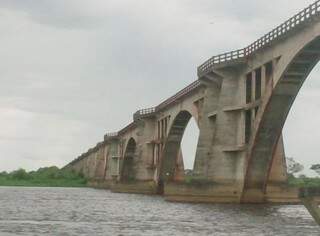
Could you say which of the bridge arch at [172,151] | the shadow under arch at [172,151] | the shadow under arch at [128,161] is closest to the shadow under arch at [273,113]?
the bridge arch at [172,151]

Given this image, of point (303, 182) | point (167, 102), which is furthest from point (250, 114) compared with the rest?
point (303, 182)

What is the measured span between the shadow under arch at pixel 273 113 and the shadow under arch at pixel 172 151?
106 ft

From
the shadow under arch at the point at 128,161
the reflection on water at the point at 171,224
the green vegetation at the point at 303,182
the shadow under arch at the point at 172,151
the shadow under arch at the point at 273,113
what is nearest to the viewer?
the reflection on water at the point at 171,224

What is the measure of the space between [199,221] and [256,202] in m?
21.6

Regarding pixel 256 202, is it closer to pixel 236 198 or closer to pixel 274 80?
pixel 236 198

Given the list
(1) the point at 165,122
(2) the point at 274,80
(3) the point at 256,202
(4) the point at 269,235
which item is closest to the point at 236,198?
(3) the point at 256,202

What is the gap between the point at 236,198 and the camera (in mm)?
62750

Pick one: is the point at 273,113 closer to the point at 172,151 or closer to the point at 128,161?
the point at 172,151

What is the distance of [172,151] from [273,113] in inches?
1658

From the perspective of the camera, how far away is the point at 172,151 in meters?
102

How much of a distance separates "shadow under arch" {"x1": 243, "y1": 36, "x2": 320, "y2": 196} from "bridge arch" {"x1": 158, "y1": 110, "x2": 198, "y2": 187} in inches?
1265

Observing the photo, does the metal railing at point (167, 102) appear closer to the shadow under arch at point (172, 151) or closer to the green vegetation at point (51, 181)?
the shadow under arch at point (172, 151)

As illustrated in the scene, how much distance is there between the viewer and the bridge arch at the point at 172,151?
3834 inches

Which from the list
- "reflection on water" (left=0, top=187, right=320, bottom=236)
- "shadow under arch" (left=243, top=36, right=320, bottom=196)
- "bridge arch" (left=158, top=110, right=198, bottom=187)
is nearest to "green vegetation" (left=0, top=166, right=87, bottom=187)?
"bridge arch" (left=158, top=110, right=198, bottom=187)
